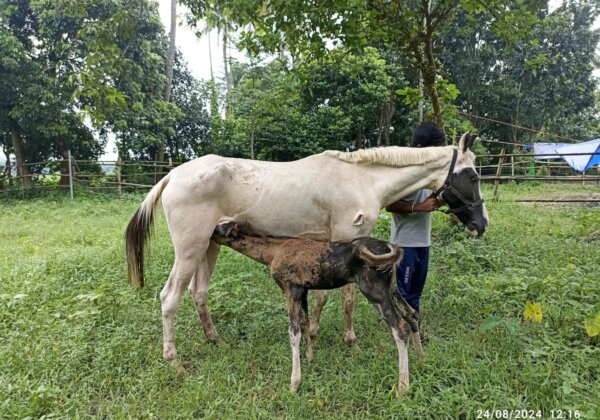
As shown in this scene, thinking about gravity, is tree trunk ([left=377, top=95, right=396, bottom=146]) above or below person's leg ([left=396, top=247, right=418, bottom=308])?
above

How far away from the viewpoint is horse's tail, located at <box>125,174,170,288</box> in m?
3.58

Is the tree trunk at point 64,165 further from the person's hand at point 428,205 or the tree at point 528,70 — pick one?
the tree at point 528,70

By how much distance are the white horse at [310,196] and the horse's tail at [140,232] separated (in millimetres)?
274

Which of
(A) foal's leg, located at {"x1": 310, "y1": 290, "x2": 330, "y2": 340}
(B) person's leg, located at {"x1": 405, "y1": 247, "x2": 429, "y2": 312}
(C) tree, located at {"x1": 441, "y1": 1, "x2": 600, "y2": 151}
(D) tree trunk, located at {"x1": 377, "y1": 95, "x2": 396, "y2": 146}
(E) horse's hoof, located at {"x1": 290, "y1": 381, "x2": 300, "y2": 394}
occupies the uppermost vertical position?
(C) tree, located at {"x1": 441, "y1": 1, "x2": 600, "y2": 151}

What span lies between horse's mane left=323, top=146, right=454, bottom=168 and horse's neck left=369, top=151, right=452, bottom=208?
0.13 ft

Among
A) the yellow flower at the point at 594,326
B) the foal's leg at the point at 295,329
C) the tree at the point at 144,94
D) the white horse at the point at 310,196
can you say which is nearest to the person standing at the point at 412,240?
the white horse at the point at 310,196

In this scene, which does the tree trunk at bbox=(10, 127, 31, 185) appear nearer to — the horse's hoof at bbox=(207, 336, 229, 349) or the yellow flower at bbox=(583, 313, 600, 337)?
the horse's hoof at bbox=(207, 336, 229, 349)

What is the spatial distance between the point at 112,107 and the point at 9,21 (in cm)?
1300

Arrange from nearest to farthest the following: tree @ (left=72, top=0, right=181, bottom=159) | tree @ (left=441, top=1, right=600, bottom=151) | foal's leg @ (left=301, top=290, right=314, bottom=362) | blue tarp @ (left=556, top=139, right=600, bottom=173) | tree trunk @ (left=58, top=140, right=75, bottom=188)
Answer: foal's leg @ (left=301, top=290, right=314, bottom=362) < tree @ (left=72, top=0, right=181, bottom=159) < blue tarp @ (left=556, top=139, right=600, bottom=173) < tree trunk @ (left=58, top=140, right=75, bottom=188) < tree @ (left=441, top=1, right=600, bottom=151)

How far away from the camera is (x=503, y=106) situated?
20.3 meters

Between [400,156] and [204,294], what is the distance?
2216 mm

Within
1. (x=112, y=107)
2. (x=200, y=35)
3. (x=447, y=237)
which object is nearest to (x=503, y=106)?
(x=447, y=237)

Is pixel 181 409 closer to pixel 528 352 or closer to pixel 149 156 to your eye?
pixel 528 352

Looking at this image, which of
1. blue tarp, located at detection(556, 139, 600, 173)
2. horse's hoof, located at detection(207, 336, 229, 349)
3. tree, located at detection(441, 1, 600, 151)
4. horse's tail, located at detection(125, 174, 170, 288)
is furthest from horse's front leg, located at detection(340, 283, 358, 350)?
tree, located at detection(441, 1, 600, 151)
